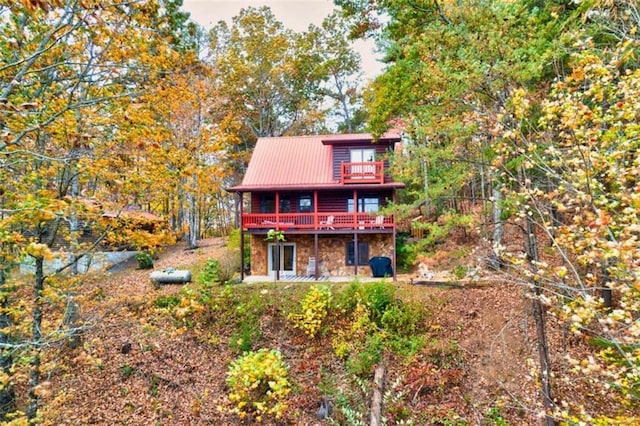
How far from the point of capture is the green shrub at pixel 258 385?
7.57m

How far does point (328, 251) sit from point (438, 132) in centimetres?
845

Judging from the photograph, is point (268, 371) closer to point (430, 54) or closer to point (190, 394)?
point (190, 394)

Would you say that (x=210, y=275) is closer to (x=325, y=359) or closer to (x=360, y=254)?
(x=325, y=359)

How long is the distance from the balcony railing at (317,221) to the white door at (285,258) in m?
1.29

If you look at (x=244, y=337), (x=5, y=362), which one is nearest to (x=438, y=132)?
(x=244, y=337)

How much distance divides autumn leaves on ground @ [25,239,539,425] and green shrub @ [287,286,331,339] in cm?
19

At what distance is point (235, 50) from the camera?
20.9 metres

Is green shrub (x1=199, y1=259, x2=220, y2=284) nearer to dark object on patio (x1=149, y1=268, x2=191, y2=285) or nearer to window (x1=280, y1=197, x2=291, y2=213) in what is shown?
dark object on patio (x1=149, y1=268, x2=191, y2=285)

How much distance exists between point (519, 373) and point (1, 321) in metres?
10.7

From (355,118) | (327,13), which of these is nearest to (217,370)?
(355,118)

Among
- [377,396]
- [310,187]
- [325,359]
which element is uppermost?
[310,187]

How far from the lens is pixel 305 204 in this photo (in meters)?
15.5

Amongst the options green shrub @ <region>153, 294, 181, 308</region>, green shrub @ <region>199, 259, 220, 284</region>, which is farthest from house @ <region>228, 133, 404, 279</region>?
green shrub @ <region>153, 294, 181, 308</region>

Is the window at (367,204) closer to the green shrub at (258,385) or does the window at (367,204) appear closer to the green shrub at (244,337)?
the green shrub at (244,337)
